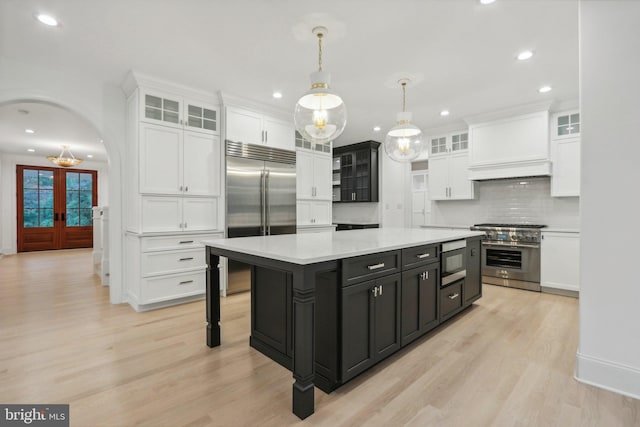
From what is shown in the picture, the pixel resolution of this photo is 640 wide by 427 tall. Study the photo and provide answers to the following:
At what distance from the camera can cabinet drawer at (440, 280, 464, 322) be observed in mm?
2891

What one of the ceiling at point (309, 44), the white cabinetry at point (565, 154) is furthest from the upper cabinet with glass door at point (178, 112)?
the white cabinetry at point (565, 154)

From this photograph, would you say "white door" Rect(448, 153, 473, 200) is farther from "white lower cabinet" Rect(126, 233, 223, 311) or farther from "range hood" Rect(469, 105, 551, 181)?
"white lower cabinet" Rect(126, 233, 223, 311)

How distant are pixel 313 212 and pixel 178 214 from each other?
2.15m

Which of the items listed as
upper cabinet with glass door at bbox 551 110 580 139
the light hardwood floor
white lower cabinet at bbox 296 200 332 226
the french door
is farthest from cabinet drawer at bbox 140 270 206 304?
the french door

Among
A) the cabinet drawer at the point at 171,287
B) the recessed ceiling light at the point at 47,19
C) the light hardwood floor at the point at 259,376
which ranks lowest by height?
the light hardwood floor at the point at 259,376

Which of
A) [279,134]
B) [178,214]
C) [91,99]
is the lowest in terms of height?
[178,214]

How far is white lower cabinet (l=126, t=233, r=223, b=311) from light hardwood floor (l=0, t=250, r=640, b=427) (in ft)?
0.96

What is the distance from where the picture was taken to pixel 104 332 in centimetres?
Answer: 288

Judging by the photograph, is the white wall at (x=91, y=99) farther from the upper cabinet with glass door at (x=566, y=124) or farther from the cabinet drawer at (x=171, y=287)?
the upper cabinet with glass door at (x=566, y=124)

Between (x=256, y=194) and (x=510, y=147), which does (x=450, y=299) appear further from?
(x=510, y=147)

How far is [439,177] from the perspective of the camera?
18.2ft

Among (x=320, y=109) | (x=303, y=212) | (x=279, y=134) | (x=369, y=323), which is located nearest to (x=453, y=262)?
(x=369, y=323)

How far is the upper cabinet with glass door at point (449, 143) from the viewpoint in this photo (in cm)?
526

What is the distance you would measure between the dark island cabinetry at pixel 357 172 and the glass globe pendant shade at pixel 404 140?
3.35 metres
